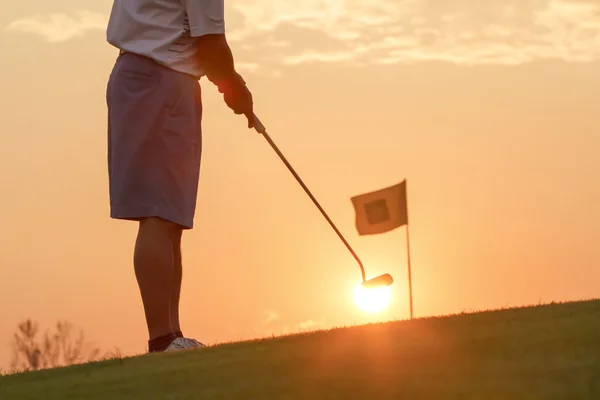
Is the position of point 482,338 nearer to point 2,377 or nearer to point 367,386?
point 367,386

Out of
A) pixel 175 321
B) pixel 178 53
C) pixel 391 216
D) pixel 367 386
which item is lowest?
pixel 367 386

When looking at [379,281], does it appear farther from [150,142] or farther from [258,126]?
[150,142]

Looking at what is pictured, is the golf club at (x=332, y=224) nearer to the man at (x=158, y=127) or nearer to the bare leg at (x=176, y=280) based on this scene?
the man at (x=158, y=127)

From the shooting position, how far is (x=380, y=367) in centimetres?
469

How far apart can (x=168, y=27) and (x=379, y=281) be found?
3.32 metres

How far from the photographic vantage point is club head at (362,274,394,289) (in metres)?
8.98

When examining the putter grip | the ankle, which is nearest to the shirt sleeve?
the putter grip

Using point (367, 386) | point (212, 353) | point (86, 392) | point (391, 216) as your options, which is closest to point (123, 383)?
point (86, 392)

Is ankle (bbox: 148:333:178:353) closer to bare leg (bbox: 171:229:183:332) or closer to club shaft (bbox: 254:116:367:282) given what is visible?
bare leg (bbox: 171:229:183:332)

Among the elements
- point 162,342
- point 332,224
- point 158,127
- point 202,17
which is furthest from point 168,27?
point 332,224

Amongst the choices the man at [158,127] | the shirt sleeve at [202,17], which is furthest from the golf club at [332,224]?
the shirt sleeve at [202,17]

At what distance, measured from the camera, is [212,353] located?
5797mm

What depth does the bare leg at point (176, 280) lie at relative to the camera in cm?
660

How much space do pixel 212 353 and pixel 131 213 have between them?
1013 mm
